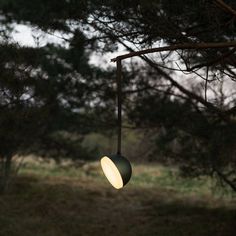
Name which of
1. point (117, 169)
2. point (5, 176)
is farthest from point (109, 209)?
point (117, 169)

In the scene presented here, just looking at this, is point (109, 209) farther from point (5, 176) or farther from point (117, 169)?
point (117, 169)

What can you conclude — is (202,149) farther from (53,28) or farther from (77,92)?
(53,28)

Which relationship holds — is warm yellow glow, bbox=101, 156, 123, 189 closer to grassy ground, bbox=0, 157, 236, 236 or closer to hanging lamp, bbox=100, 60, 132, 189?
hanging lamp, bbox=100, 60, 132, 189

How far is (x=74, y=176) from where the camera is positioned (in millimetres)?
16703

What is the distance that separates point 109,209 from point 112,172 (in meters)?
6.98

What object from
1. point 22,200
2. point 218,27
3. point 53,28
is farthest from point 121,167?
point 22,200

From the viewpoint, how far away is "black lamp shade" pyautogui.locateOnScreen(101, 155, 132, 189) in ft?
11.5

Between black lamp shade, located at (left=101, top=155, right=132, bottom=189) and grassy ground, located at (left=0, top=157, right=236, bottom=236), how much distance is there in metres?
4.12

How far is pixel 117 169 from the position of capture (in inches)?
138

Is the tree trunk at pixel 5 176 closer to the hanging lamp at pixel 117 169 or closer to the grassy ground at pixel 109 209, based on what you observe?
the grassy ground at pixel 109 209

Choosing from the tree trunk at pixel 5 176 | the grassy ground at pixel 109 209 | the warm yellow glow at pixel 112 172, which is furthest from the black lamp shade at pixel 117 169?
the tree trunk at pixel 5 176

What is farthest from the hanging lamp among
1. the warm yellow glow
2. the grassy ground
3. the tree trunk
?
the tree trunk

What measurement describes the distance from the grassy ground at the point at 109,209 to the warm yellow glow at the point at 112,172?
410 cm

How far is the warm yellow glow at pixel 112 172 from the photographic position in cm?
355
